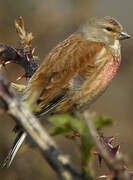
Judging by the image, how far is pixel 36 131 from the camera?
1.08 m

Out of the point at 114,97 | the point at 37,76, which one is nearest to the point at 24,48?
the point at 37,76

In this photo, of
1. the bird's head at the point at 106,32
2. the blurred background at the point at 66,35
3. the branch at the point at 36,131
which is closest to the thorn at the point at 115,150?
the branch at the point at 36,131

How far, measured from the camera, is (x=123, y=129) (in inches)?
238

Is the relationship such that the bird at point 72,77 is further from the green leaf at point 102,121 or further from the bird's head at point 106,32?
the green leaf at point 102,121

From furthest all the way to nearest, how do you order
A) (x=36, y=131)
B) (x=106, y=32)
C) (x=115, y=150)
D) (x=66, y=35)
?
(x=66, y=35) < (x=106, y=32) < (x=115, y=150) < (x=36, y=131)

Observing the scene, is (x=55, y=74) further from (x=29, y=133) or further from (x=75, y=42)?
(x=29, y=133)

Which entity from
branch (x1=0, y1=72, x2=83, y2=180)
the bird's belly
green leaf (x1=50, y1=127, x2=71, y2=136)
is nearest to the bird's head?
the bird's belly

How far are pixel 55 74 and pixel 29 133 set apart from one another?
2.54 meters

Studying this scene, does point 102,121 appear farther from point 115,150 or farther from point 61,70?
point 61,70

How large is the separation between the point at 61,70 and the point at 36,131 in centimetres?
253

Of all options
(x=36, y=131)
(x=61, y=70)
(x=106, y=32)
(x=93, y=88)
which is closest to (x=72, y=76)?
(x=61, y=70)

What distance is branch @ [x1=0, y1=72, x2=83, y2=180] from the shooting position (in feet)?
3.47

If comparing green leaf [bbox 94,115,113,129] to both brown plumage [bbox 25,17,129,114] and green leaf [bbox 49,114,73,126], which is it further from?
brown plumage [bbox 25,17,129,114]

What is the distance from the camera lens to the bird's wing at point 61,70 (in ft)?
11.5
